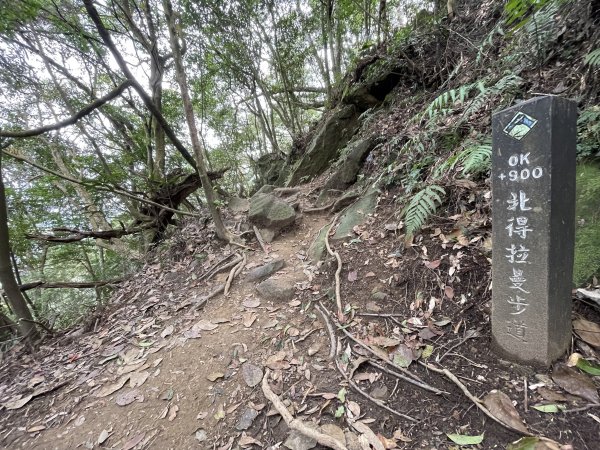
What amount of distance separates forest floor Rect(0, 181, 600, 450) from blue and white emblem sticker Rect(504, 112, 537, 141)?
1104 millimetres

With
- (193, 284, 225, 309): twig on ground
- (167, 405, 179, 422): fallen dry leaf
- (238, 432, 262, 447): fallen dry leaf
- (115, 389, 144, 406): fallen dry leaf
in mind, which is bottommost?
(238, 432, 262, 447): fallen dry leaf

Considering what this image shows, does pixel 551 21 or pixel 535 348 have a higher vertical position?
pixel 551 21

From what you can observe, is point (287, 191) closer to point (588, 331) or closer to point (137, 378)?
point (137, 378)

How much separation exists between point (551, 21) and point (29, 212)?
1090 centimetres

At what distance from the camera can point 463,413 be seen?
175 centimetres

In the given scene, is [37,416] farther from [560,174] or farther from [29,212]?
[29,212]

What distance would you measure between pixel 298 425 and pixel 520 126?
8.19ft

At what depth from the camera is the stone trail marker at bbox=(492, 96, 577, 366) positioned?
159 cm

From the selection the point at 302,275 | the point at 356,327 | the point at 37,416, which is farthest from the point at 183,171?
the point at 356,327

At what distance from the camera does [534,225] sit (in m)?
1.67

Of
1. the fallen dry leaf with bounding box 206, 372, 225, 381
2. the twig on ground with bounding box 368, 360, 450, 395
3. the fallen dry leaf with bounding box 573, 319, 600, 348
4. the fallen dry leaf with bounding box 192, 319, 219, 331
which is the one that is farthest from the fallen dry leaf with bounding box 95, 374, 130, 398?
the fallen dry leaf with bounding box 573, 319, 600, 348

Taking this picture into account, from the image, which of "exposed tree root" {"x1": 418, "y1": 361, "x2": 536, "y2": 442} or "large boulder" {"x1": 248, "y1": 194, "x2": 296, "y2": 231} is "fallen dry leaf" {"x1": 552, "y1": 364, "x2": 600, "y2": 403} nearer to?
"exposed tree root" {"x1": 418, "y1": 361, "x2": 536, "y2": 442}

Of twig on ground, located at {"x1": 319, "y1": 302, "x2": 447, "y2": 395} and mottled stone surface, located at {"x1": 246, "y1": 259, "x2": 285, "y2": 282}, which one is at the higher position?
mottled stone surface, located at {"x1": 246, "y1": 259, "x2": 285, "y2": 282}

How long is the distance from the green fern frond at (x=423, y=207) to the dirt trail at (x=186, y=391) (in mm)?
1492
